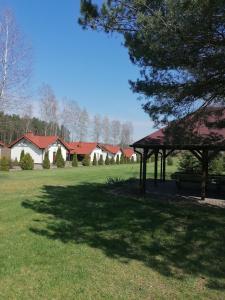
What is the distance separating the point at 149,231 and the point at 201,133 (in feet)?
23.0

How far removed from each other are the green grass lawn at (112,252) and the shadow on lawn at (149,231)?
2cm

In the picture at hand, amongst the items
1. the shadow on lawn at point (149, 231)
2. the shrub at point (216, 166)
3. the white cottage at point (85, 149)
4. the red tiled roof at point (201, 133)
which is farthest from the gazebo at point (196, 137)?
the white cottage at point (85, 149)

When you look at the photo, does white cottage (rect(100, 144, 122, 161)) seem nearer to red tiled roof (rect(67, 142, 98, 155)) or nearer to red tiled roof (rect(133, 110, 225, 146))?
red tiled roof (rect(67, 142, 98, 155))

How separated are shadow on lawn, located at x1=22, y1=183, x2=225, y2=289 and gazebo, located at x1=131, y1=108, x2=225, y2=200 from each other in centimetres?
223

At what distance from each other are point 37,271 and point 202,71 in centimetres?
541

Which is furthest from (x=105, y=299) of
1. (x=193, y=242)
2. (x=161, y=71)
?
(x=161, y=71)

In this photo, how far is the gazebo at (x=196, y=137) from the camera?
10633mm

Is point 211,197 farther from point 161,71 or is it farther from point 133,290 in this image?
point 133,290

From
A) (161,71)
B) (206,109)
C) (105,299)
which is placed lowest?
(105,299)

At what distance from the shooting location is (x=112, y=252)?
7.38m

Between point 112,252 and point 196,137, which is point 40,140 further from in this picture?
point 112,252

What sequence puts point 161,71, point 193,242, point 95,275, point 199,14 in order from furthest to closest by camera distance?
point 161,71, point 193,242, point 199,14, point 95,275

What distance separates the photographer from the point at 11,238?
27.0 feet

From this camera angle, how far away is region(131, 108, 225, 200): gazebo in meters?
10.6
